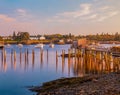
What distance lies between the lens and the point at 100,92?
1997cm

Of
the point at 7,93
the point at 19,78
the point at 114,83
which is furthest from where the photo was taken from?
the point at 19,78

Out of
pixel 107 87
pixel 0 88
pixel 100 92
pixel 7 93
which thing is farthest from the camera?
pixel 0 88

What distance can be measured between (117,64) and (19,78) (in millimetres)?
15835

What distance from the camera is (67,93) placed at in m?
21.7

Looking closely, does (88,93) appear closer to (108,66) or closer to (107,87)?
(107,87)

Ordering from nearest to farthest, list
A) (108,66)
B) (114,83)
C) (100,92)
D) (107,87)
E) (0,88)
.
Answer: (100,92) < (107,87) < (114,83) < (0,88) < (108,66)

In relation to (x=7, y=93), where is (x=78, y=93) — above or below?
above

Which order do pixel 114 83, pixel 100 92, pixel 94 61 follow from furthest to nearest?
pixel 94 61 < pixel 114 83 < pixel 100 92

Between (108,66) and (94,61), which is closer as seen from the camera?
(108,66)

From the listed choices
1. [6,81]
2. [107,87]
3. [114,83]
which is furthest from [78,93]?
[6,81]

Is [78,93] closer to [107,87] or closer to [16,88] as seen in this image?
[107,87]

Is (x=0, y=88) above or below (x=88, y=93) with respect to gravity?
below

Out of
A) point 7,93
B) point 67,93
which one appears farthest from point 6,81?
point 67,93

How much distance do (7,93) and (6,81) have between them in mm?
9440
